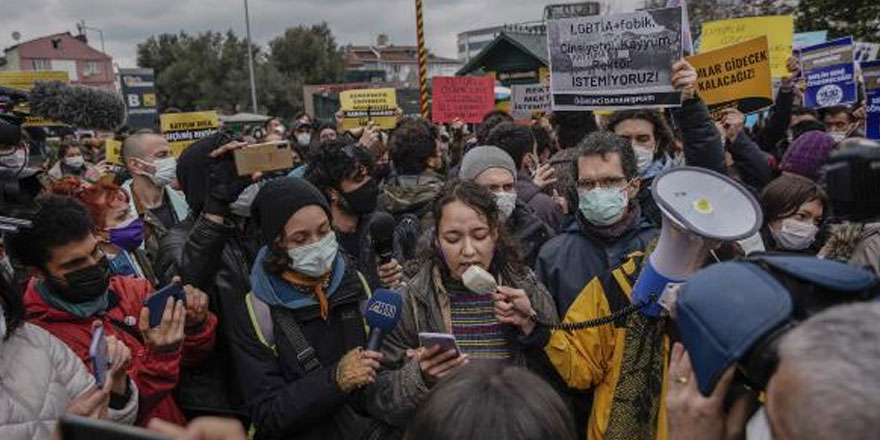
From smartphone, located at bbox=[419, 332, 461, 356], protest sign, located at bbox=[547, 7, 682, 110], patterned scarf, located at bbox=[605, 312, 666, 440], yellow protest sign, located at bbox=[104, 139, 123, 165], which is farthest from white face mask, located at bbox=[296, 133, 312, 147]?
patterned scarf, located at bbox=[605, 312, 666, 440]

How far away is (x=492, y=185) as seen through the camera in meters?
4.20

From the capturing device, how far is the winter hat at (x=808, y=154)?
14.4 feet

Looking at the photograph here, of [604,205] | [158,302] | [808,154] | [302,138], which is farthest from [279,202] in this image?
[302,138]

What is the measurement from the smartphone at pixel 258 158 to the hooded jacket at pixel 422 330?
0.88 m

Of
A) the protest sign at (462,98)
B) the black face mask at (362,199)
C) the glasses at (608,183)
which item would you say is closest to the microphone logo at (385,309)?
the glasses at (608,183)

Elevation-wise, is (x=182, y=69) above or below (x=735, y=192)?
above

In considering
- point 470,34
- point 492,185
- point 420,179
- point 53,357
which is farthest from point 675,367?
point 470,34

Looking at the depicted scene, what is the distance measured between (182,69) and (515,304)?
2342 inches

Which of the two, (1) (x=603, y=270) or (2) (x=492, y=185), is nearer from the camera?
(1) (x=603, y=270)

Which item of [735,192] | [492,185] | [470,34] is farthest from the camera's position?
[470,34]

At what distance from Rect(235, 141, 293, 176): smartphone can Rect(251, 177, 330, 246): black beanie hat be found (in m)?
0.13

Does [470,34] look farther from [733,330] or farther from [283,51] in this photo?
[733,330]

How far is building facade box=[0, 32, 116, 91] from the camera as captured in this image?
254ft

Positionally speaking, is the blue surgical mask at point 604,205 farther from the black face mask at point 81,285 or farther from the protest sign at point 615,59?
the black face mask at point 81,285
